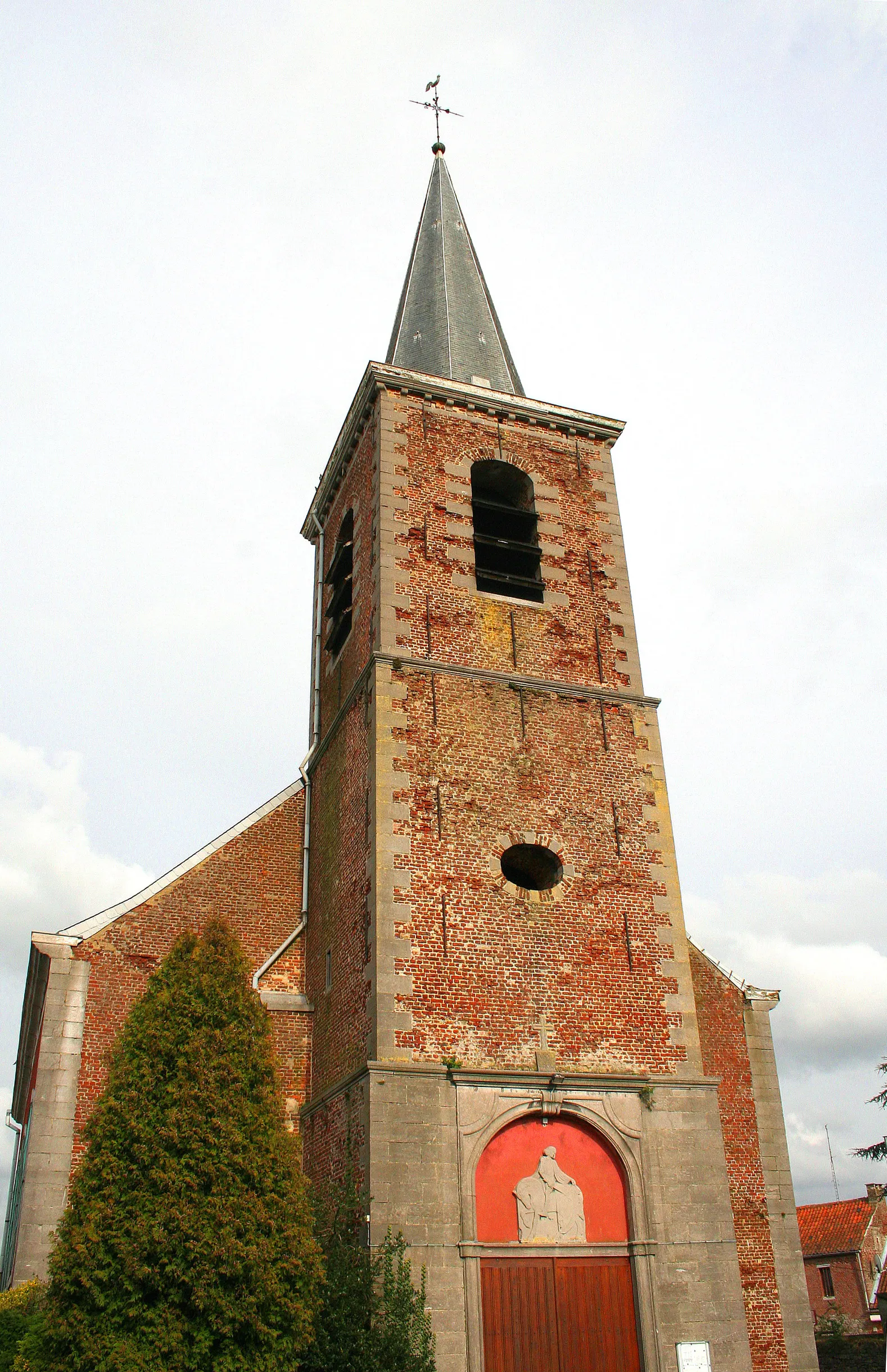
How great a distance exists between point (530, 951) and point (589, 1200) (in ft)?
8.28

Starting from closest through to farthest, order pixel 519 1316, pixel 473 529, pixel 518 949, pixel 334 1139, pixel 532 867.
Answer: pixel 519 1316 < pixel 334 1139 < pixel 518 949 < pixel 532 867 < pixel 473 529

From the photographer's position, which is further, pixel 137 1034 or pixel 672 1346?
pixel 672 1346

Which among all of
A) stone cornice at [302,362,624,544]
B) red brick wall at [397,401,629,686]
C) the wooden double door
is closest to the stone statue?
the wooden double door

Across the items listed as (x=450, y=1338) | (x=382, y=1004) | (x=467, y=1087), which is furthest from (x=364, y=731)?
(x=450, y=1338)

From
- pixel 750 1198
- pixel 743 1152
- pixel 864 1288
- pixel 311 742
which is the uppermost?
pixel 311 742

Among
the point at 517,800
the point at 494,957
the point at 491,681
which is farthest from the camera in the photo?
the point at 491,681

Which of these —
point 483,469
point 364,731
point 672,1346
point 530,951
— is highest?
point 483,469

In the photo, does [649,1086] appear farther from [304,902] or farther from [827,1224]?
[827,1224]

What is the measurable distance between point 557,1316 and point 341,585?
9.96m

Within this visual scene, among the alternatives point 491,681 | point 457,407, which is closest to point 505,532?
point 457,407

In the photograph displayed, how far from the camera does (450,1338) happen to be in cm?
950

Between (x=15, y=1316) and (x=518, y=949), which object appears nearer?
(x=15, y=1316)

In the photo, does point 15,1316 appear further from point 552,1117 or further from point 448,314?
point 448,314

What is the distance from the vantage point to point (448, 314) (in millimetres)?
18562
